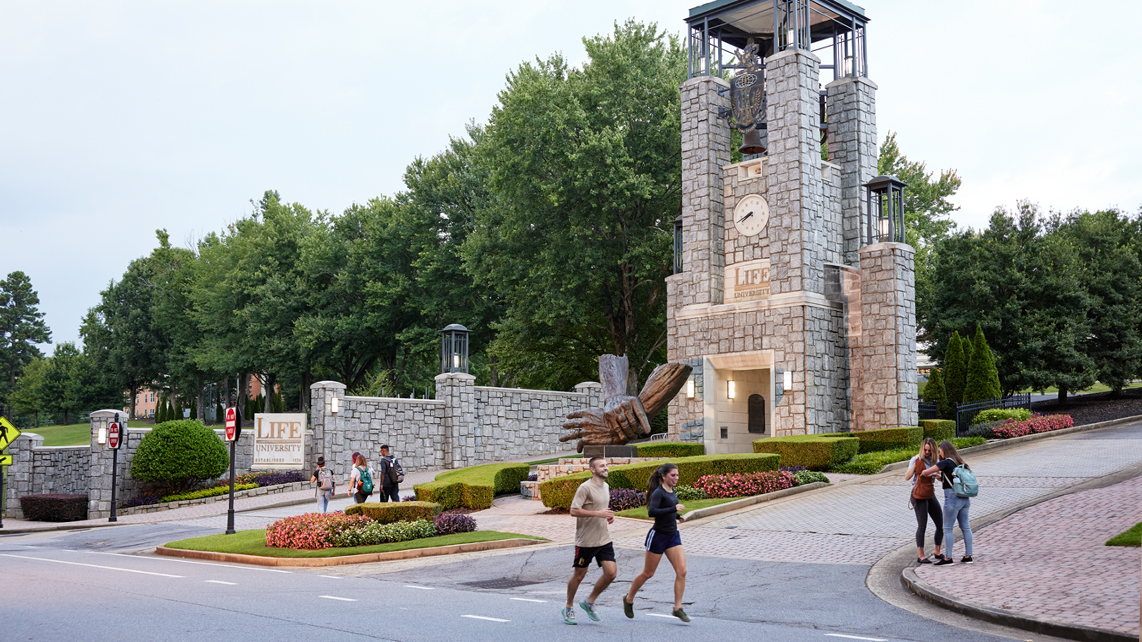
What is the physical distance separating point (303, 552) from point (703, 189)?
64.1ft

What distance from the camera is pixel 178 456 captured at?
29.2m

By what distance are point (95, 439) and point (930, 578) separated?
26955 mm

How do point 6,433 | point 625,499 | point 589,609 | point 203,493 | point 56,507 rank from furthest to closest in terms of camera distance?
1. point 56,507
2. point 203,493
3. point 6,433
4. point 625,499
5. point 589,609

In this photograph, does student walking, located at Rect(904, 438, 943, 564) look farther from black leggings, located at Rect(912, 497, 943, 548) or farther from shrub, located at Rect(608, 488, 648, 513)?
shrub, located at Rect(608, 488, 648, 513)

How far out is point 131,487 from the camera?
30.3m

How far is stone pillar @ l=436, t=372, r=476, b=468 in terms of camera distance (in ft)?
106

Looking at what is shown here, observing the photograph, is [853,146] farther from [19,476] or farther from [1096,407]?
[19,476]

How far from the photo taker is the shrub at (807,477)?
2137 cm

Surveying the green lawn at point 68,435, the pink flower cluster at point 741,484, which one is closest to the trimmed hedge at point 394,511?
the pink flower cluster at point 741,484

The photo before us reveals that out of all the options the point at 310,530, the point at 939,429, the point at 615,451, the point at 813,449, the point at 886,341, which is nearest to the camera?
the point at 310,530

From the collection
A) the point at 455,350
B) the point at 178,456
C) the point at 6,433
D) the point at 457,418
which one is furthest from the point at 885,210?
the point at 6,433

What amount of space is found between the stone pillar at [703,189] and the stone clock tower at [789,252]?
5 cm

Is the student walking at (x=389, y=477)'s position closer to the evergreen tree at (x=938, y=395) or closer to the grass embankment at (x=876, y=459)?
the grass embankment at (x=876, y=459)

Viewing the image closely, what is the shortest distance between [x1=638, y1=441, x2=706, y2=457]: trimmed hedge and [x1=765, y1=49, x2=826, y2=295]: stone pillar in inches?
228
